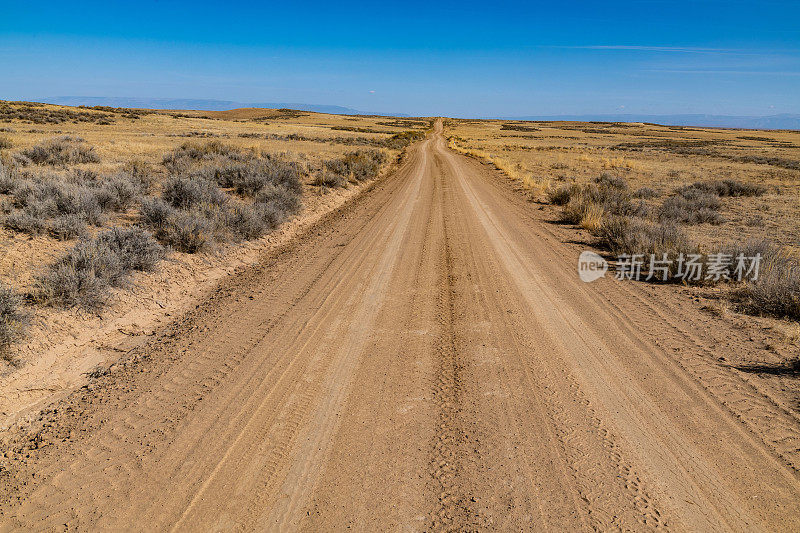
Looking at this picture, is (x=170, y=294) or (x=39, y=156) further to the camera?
(x=39, y=156)

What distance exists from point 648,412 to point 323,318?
434 cm

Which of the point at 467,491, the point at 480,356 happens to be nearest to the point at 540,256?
the point at 480,356

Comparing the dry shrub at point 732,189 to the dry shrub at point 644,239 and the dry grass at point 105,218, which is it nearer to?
the dry shrub at point 644,239

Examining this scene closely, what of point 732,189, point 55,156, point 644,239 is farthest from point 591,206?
point 55,156

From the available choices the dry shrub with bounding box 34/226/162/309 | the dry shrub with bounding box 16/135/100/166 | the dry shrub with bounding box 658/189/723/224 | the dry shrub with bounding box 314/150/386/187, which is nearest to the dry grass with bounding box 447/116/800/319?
the dry shrub with bounding box 658/189/723/224

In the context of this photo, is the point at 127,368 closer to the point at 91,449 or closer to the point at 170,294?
the point at 91,449

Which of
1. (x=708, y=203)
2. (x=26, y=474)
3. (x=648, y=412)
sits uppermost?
(x=708, y=203)

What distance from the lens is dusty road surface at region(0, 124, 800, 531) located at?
10.3 ft

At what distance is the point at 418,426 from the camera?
4.02 metres

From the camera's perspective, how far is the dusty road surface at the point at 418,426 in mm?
3150

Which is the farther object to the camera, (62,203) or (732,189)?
(732,189)

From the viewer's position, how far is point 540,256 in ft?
31.4

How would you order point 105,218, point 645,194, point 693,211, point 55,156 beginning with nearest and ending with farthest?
1. point 105,218
2. point 693,211
3. point 55,156
4. point 645,194

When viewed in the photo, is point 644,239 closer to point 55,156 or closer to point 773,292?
point 773,292
